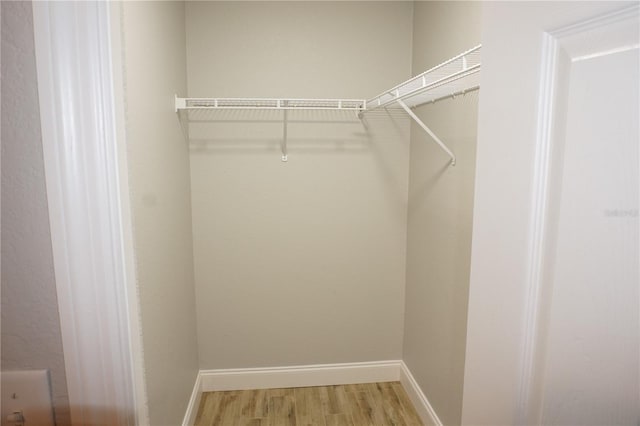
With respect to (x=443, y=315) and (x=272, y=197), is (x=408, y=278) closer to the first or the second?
(x=443, y=315)

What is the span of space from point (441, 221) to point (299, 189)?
2.67 ft

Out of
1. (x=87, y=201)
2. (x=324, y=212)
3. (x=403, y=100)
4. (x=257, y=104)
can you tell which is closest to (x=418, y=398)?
(x=324, y=212)

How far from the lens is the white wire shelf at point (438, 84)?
132 centimetres

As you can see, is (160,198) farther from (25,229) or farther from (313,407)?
(313,407)

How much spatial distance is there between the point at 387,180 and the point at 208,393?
1670 mm

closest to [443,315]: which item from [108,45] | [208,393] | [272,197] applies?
[272,197]

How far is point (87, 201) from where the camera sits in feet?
2.06

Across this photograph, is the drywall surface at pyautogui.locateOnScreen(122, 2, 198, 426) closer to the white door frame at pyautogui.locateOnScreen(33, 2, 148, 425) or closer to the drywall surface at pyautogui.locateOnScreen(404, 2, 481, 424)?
the white door frame at pyautogui.locateOnScreen(33, 2, 148, 425)

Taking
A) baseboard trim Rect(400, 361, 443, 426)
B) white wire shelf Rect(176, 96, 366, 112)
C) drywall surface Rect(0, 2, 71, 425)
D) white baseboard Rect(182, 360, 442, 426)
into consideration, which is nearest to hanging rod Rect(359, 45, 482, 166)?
white wire shelf Rect(176, 96, 366, 112)

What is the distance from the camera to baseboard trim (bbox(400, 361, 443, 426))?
1.95 meters

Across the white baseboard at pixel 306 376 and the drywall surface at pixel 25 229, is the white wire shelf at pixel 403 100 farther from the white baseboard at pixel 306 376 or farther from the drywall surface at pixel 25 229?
the white baseboard at pixel 306 376

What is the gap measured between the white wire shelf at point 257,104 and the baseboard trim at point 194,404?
1516mm

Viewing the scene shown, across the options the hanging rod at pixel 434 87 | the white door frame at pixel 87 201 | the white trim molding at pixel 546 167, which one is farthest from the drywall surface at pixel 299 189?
the white trim molding at pixel 546 167

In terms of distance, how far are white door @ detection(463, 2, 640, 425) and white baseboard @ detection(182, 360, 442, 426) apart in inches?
70.3
